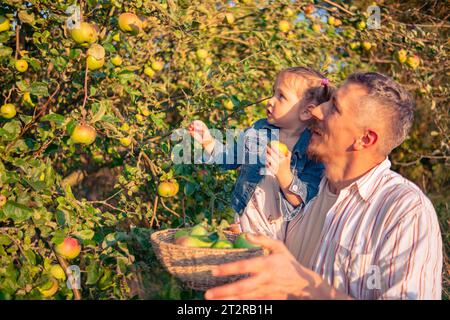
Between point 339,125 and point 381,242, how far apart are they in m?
0.39

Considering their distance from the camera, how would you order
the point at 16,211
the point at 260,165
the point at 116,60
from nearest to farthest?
the point at 16,211
the point at 260,165
the point at 116,60

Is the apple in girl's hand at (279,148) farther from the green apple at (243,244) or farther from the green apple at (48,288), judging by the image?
the green apple at (48,288)

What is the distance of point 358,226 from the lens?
161 centimetres

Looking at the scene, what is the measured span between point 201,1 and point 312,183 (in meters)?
1.41

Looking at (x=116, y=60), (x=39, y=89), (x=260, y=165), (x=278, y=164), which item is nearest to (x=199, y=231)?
(x=278, y=164)

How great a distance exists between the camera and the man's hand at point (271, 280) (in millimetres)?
1261

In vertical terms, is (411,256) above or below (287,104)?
below

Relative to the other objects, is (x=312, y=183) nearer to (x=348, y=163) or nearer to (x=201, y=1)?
(x=348, y=163)

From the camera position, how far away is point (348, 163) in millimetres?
1744

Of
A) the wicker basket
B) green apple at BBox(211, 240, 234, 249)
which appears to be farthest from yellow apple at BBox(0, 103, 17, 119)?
green apple at BBox(211, 240, 234, 249)

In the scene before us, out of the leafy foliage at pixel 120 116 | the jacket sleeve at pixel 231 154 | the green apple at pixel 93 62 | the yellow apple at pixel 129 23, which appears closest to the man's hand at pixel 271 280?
the leafy foliage at pixel 120 116

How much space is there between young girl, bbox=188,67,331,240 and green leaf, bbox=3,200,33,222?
0.62m

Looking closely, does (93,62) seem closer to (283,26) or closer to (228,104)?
(228,104)
